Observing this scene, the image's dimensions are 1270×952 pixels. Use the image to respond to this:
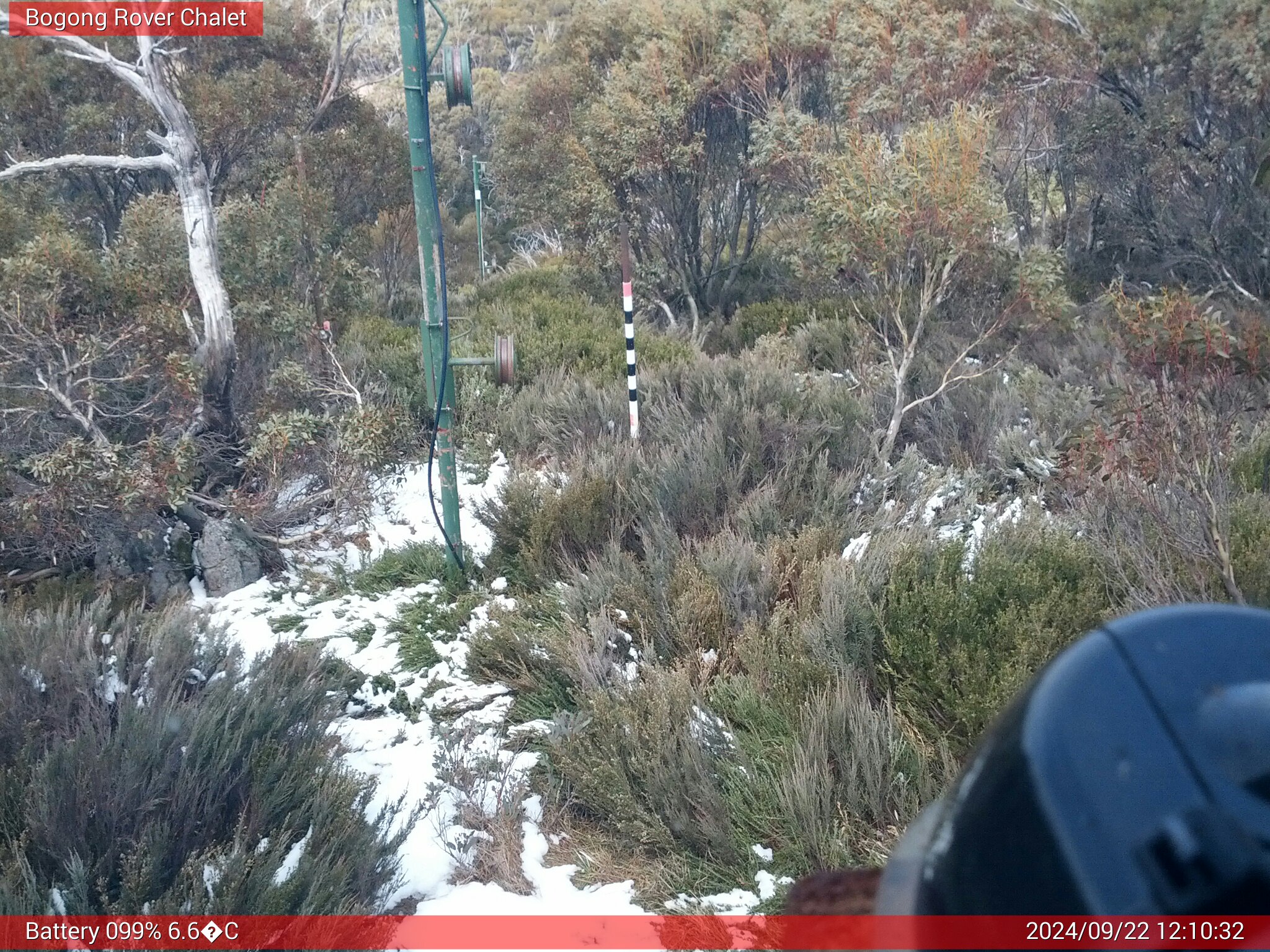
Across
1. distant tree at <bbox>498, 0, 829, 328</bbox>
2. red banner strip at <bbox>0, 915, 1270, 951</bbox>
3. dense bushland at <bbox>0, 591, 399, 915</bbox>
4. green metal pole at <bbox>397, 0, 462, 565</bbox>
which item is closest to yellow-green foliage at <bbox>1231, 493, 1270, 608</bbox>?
red banner strip at <bbox>0, 915, 1270, 951</bbox>

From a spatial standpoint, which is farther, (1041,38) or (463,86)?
(1041,38)

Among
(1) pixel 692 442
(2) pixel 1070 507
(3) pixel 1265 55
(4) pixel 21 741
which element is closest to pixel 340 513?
(1) pixel 692 442

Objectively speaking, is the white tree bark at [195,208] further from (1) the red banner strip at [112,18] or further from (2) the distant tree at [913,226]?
(2) the distant tree at [913,226]

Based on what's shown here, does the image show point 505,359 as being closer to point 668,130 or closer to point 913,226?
point 913,226

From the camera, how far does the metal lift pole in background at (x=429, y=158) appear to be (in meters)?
4.77

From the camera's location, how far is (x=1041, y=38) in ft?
42.8

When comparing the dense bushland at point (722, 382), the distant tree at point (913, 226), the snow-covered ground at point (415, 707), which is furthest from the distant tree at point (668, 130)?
the snow-covered ground at point (415, 707)

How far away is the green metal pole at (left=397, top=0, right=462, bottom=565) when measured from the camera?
4.78 metres

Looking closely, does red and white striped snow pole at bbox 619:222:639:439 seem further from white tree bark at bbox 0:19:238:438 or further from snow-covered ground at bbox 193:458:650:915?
white tree bark at bbox 0:19:238:438

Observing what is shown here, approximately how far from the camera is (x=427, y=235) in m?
4.98

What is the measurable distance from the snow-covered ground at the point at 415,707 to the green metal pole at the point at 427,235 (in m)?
0.75

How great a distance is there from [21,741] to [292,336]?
5283mm

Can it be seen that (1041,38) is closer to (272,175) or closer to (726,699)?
(272,175)

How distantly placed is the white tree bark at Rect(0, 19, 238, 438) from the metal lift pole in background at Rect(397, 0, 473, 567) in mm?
2145
